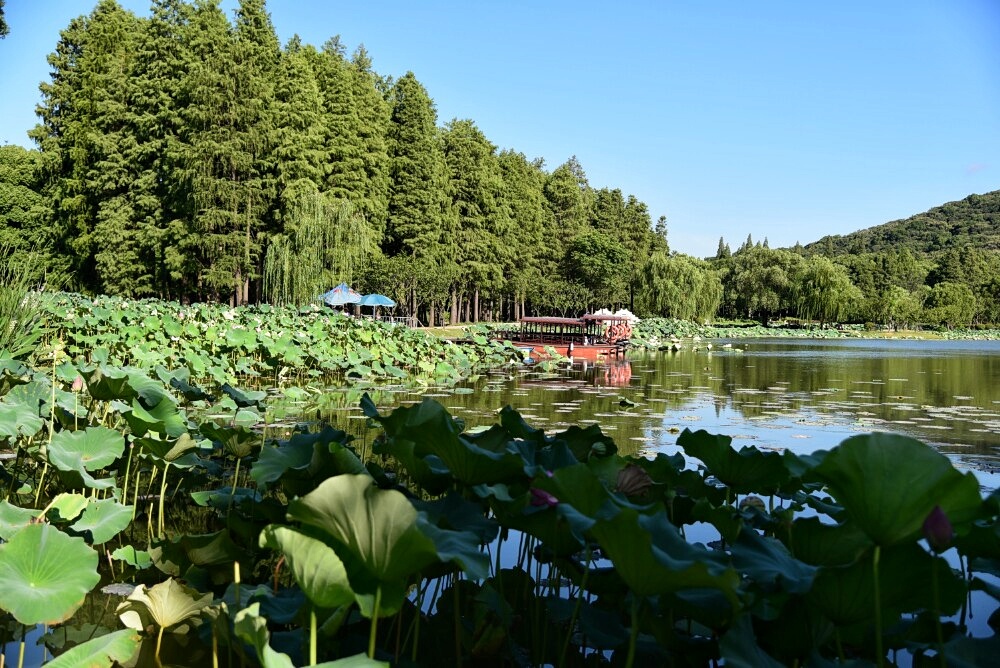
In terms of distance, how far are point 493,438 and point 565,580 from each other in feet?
3.18

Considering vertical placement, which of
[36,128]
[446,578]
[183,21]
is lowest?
[446,578]

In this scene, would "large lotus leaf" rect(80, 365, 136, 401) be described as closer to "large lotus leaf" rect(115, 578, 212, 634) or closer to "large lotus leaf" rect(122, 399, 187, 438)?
"large lotus leaf" rect(122, 399, 187, 438)

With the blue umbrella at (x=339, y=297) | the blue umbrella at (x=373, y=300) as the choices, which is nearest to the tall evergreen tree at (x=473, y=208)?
the blue umbrella at (x=373, y=300)

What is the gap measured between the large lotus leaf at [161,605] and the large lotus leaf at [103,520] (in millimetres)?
576

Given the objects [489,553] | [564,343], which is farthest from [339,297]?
[489,553]

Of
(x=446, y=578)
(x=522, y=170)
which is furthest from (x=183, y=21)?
(x=446, y=578)

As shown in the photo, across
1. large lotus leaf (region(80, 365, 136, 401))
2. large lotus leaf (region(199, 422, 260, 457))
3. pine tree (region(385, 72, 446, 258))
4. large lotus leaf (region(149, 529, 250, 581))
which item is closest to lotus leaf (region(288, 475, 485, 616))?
large lotus leaf (region(149, 529, 250, 581))

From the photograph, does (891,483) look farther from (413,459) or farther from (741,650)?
(413,459)

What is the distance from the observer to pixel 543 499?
5.13 feet

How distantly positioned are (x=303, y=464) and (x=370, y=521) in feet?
3.03

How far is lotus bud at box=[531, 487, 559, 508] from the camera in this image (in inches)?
60.8

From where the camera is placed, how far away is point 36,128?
29125 mm

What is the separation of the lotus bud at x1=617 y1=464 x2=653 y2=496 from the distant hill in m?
104

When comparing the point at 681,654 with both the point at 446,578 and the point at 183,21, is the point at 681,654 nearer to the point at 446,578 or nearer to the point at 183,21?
the point at 446,578
